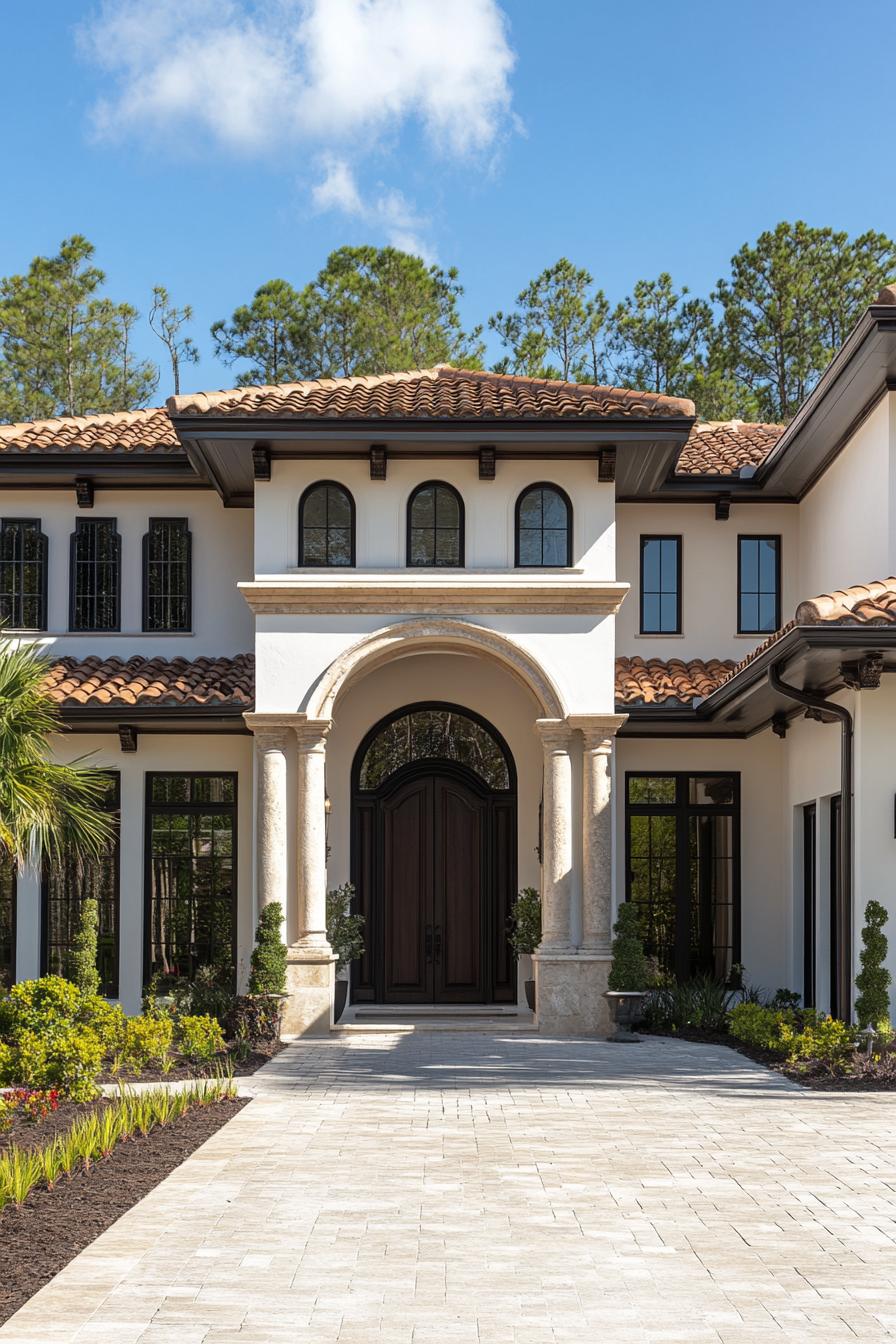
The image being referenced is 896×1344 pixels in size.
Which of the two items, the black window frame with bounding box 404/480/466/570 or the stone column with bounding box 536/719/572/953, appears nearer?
the stone column with bounding box 536/719/572/953

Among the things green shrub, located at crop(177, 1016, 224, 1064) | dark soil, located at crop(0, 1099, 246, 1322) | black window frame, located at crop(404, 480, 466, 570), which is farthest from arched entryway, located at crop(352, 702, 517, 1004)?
dark soil, located at crop(0, 1099, 246, 1322)


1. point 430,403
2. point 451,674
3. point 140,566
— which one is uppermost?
point 430,403

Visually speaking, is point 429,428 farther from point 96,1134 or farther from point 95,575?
point 96,1134

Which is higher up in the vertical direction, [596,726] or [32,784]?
[596,726]

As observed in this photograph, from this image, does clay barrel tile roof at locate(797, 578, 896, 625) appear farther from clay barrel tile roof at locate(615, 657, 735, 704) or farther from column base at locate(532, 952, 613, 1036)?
column base at locate(532, 952, 613, 1036)

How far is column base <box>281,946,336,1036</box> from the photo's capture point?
16.5 metres

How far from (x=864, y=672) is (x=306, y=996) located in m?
6.81

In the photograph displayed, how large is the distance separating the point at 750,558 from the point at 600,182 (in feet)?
24.4

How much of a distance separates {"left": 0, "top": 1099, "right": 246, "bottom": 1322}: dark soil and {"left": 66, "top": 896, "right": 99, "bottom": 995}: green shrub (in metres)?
6.20

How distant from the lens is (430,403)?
1689 centimetres

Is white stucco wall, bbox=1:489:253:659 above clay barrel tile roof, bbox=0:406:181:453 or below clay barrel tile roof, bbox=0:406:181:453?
below

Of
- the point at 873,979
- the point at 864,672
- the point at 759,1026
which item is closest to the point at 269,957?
the point at 759,1026

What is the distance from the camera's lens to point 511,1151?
31.9 feet

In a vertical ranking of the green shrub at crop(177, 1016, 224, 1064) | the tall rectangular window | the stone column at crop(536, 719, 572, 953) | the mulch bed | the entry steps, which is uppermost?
the tall rectangular window
